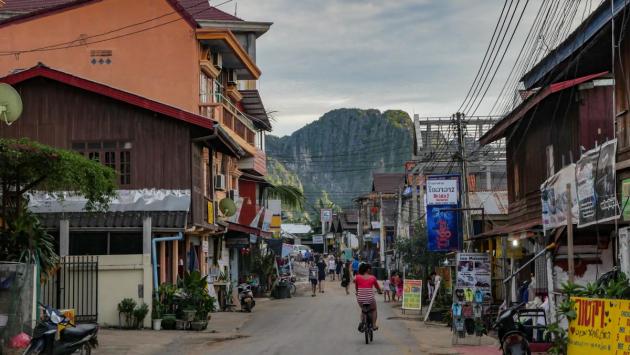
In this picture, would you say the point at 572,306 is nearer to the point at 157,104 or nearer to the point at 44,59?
the point at 157,104

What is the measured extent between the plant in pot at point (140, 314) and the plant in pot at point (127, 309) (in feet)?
0.38

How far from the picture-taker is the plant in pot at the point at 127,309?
2395 cm

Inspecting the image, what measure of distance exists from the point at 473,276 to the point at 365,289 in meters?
3.74

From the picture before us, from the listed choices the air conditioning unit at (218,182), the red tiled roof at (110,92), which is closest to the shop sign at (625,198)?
the red tiled roof at (110,92)

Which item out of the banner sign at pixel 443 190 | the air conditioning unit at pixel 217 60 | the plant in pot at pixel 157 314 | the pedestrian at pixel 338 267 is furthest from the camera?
the pedestrian at pixel 338 267

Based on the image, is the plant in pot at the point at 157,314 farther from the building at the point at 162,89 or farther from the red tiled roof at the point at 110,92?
the red tiled roof at the point at 110,92

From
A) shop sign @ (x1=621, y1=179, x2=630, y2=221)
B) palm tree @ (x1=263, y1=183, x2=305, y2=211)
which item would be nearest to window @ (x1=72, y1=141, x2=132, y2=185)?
shop sign @ (x1=621, y1=179, x2=630, y2=221)

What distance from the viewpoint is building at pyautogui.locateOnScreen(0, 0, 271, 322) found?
27.7 m

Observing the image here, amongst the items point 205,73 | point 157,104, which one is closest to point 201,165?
point 157,104

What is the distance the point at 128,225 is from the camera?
2616 centimetres

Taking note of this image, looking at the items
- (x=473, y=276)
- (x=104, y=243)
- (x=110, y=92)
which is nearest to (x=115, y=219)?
(x=104, y=243)

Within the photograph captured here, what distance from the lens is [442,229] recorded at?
31844 millimetres

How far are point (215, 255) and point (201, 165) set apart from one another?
8.78 metres

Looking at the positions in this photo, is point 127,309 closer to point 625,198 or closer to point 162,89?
point 162,89
